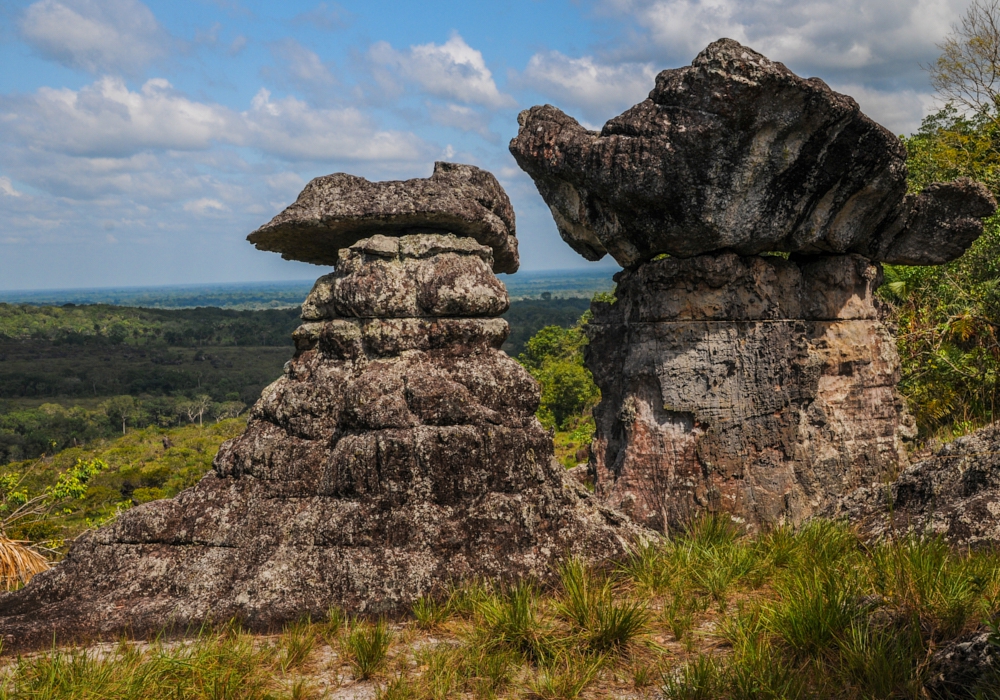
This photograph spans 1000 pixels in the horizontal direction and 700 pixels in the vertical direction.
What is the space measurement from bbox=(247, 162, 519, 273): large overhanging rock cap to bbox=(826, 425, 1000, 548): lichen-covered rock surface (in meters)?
4.53

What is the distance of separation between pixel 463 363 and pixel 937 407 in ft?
30.9

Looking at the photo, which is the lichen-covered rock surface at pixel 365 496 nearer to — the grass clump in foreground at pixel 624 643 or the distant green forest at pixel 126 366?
the grass clump in foreground at pixel 624 643

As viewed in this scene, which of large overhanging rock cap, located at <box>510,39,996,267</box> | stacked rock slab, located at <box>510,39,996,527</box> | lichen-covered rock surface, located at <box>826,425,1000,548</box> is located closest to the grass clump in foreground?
lichen-covered rock surface, located at <box>826,425,1000,548</box>

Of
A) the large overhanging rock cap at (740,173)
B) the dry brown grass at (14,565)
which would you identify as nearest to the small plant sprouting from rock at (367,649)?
the dry brown grass at (14,565)

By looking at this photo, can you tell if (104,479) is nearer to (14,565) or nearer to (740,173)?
(14,565)

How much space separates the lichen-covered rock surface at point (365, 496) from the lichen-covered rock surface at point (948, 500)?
7.40 ft

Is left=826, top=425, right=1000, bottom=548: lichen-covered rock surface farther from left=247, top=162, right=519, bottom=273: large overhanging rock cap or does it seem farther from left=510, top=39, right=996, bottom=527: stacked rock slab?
left=247, top=162, right=519, bottom=273: large overhanging rock cap

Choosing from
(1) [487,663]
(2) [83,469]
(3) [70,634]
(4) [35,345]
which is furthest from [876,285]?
(4) [35,345]

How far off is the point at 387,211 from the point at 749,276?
403 cm

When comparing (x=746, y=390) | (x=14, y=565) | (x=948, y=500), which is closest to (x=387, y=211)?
(x=746, y=390)

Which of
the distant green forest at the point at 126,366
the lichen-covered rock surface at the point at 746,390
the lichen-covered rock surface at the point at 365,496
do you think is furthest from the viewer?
the distant green forest at the point at 126,366

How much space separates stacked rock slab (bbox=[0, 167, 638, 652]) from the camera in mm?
6043

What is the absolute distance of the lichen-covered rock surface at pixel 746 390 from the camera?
26.6ft

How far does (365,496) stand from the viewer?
20.9 ft
